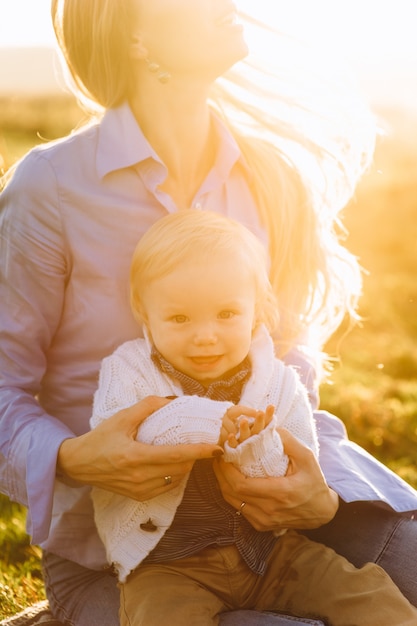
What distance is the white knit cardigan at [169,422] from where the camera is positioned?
240 cm

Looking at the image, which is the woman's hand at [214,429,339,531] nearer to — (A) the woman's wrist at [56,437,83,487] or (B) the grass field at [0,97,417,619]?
(A) the woman's wrist at [56,437,83,487]

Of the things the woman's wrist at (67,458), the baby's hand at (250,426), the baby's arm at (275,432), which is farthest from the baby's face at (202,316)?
the woman's wrist at (67,458)

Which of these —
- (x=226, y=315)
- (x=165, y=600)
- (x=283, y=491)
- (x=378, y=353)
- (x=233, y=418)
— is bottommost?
(x=378, y=353)

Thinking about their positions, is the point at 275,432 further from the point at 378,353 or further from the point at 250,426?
the point at 378,353

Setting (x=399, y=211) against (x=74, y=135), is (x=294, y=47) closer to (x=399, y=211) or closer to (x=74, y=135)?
(x=74, y=135)

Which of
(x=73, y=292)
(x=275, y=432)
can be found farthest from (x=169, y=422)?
(x=73, y=292)

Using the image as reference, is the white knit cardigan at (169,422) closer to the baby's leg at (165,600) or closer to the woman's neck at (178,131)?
the baby's leg at (165,600)

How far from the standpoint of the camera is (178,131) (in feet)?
9.83

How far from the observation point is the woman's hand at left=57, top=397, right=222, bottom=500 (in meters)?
2.37

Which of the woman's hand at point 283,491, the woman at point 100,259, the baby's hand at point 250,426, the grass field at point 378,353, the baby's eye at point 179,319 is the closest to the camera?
the baby's hand at point 250,426

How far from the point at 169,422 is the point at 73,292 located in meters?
0.66

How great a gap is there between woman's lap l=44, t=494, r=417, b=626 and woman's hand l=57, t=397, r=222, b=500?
50 cm

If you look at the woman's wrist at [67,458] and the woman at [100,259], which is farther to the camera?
the woman at [100,259]

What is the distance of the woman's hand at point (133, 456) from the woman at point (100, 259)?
5 cm
